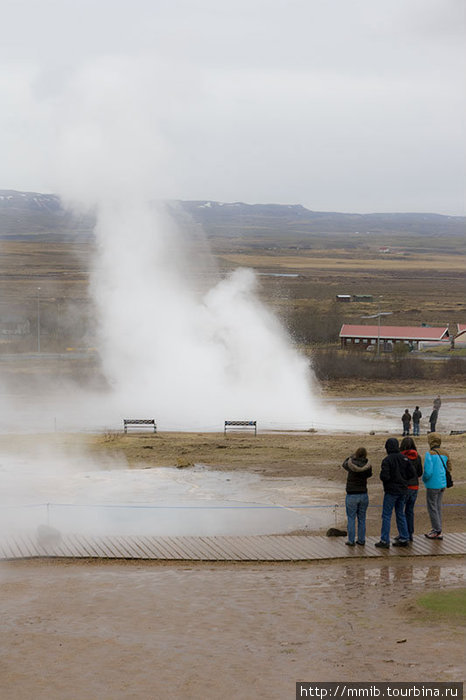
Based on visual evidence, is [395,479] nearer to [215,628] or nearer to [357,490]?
[357,490]

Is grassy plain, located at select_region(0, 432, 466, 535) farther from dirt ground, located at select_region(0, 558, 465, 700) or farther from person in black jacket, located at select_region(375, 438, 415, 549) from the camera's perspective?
dirt ground, located at select_region(0, 558, 465, 700)

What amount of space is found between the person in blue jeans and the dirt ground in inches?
26.6

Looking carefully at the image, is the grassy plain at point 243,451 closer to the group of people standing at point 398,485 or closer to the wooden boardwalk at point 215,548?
the wooden boardwalk at point 215,548

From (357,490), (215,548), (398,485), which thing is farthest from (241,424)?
(398,485)

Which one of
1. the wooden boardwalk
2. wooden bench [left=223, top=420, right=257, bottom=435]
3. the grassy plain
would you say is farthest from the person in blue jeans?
wooden bench [left=223, top=420, right=257, bottom=435]

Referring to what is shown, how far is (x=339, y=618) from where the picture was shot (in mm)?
10117

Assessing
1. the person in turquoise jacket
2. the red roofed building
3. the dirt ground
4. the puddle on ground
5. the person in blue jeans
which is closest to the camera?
the dirt ground

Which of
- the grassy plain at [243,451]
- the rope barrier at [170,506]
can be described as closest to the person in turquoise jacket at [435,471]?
the rope barrier at [170,506]

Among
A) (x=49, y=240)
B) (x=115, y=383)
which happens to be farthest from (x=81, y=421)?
(x=49, y=240)

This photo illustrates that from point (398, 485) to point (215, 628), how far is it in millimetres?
3343

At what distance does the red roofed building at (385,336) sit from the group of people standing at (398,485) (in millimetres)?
45590

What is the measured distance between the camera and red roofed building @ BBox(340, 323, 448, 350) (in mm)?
58688

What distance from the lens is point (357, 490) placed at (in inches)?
481

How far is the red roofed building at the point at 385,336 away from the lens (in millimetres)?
58688
